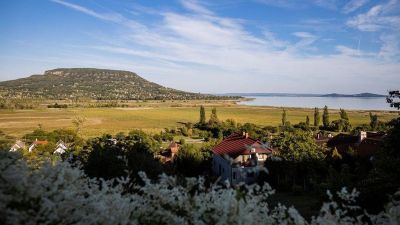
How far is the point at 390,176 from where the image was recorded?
1163 cm

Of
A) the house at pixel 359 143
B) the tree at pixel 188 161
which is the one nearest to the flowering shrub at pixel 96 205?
the house at pixel 359 143

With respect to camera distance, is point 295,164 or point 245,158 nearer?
point 295,164

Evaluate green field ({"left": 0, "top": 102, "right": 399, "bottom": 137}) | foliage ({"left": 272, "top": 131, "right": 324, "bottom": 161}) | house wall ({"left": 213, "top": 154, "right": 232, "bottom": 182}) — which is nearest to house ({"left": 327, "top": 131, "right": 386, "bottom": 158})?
foliage ({"left": 272, "top": 131, "right": 324, "bottom": 161})

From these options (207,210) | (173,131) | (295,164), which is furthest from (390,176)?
(173,131)

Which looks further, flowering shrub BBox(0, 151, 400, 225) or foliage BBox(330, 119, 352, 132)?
foliage BBox(330, 119, 352, 132)

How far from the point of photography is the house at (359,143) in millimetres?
38675

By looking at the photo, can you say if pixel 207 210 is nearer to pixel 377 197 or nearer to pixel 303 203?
pixel 377 197

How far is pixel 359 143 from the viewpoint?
43656 millimetres

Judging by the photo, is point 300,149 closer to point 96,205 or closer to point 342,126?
point 96,205

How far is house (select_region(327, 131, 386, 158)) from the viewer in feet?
127

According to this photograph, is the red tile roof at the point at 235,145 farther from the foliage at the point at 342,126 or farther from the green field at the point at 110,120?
the foliage at the point at 342,126

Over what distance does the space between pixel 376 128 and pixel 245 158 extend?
52.1 m

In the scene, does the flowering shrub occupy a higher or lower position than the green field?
higher

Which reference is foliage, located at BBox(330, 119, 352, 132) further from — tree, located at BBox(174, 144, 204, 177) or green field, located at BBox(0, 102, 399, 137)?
tree, located at BBox(174, 144, 204, 177)
